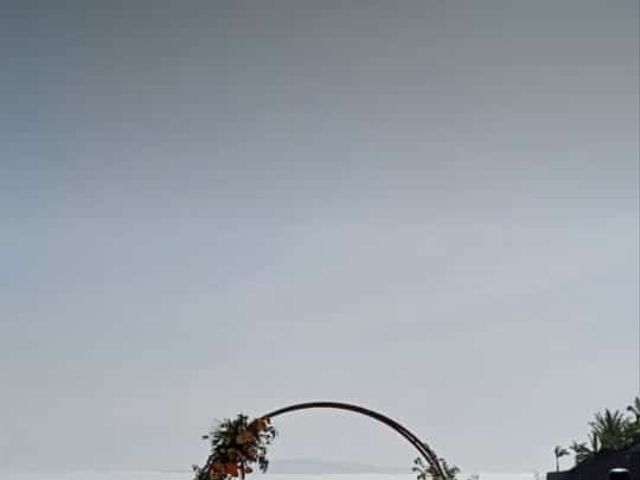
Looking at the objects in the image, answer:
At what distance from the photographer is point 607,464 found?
40844 mm

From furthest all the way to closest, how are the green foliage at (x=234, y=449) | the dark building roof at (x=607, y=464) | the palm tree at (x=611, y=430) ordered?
the palm tree at (x=611, y=430), the dark building roof at (x=607, y=464), the green foliage at (x=234, y=449)

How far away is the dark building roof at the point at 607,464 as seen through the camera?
119 ft

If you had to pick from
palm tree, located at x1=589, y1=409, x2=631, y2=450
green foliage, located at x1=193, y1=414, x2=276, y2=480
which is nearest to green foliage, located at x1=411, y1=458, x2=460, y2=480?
green foliage, located at x1=193, y1=414, x2=276, y2=480

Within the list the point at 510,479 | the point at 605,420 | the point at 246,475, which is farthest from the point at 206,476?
the point at 510,479

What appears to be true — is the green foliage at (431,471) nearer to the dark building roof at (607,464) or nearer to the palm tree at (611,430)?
the dark building roof at (607,464)

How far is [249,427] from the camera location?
82.9ft

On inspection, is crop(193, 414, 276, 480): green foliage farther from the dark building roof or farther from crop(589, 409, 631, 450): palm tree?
crop(589, 409, 631, 450): palm tree

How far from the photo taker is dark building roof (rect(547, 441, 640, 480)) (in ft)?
119

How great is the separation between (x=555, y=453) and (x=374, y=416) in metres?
105

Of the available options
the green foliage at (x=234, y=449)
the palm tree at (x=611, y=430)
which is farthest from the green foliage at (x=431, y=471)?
the palm tree at (x=611, y=430)

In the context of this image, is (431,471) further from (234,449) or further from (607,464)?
(607,464)

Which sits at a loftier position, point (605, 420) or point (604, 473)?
point (605, 420)

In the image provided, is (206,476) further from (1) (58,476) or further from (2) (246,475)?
(1) (58,476)

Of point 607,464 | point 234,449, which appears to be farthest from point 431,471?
point 607,464
